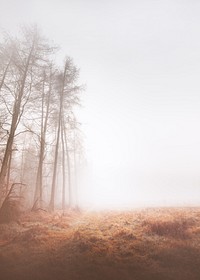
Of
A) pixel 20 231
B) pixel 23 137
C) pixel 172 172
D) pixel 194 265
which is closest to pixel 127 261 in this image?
pixel 194 265

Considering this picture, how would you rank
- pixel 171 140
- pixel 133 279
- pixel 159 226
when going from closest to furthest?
pixel 133 279 → pixel 159 226 → pixel 171 140

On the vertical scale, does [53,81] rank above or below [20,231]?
above

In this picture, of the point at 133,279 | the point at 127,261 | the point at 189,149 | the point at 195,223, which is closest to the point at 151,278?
the point at 133,279

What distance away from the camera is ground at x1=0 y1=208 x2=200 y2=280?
23.2 ft

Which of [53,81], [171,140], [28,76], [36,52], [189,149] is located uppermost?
[171,140]

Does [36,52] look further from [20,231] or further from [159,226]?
[159,226]

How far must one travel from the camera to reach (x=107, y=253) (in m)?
8.61

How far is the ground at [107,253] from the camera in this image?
7.08 metres

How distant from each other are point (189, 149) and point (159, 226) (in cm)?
13190

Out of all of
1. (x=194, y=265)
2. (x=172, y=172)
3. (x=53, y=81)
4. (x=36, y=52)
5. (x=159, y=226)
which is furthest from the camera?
(x=172, y=172)

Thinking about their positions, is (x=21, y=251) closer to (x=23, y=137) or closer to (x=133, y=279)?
(x=133, y=279)

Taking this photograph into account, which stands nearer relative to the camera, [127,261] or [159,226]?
[127,261]

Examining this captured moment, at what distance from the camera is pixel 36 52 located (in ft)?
51.5

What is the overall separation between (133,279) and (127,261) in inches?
48.5
